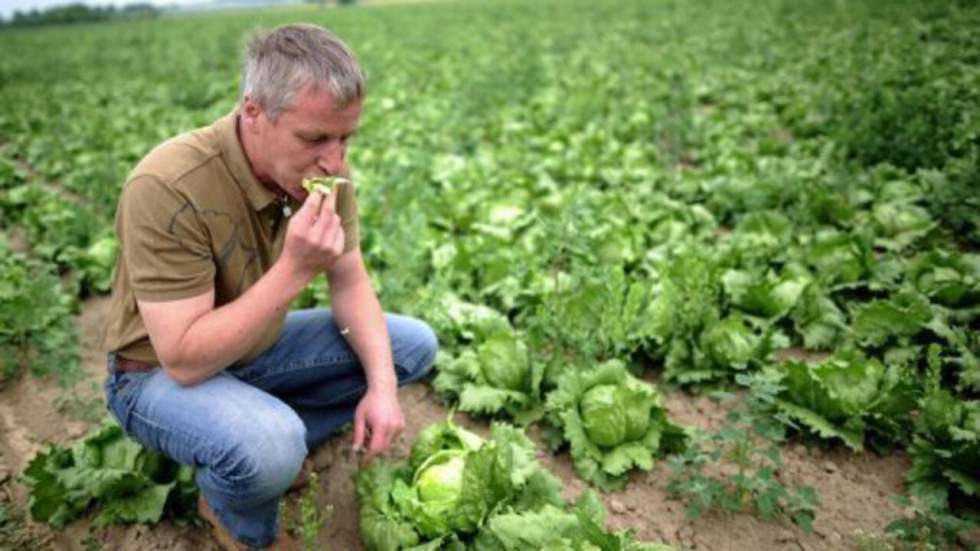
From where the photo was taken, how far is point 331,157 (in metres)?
2.27

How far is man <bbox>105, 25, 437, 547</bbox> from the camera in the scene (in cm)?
216

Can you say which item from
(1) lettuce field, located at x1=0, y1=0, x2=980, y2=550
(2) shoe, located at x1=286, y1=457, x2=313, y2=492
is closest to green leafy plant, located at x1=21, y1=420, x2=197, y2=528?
(1) lettuce field, located at x1=0, y1=0, x2=980, y2=550

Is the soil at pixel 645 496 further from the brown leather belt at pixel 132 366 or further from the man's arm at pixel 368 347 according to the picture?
the brown leather belt at pixel 132 366

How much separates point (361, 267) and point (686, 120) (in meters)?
5.45

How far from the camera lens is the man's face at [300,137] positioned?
2137 millimetres

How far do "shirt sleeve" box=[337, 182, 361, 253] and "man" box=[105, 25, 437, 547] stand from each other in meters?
0.01

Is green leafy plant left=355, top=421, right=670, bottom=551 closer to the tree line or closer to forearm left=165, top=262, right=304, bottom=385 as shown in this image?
forearm left=165, top=262, right=304, bottom=385

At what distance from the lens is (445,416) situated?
370cm

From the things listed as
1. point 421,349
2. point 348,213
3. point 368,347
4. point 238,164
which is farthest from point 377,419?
point 238,164

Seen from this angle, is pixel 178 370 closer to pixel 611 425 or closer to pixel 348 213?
pixel 348 213

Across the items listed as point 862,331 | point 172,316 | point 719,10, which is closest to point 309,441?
point 172,316

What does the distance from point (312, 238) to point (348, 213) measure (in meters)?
0.69

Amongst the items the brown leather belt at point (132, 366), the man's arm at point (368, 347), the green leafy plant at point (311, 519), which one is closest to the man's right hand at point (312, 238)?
the man's arm at point (368, 347)

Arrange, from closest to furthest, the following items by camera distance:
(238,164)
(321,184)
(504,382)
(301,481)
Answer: (321,184)
(238,164)
(301,481)
(504,382)
